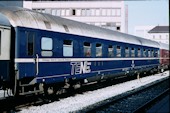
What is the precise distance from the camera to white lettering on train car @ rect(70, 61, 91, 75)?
13977mm

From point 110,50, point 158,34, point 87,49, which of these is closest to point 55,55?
point 87,49

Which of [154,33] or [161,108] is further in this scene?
[154,33]

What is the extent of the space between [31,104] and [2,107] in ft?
4.00

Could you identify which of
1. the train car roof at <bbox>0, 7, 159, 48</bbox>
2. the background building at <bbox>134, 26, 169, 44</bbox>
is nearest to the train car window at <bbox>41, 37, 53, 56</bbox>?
the train car roof at <bbox>0, 7, 159, 48</bbox>

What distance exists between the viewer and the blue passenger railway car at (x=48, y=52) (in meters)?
10.5

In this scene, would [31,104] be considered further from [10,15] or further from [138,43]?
[138,43]

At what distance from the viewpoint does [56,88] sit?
13.4 m

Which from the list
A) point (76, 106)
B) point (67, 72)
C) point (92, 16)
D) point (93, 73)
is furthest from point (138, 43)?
point (92, 16)

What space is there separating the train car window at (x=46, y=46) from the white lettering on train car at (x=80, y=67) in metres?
1.81

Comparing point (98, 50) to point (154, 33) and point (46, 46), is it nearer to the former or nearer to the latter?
point (46, 46)

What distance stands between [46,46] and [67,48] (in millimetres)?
1646

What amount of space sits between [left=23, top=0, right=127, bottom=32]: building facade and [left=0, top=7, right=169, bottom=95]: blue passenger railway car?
48.3 m

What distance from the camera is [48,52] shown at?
12.2 m

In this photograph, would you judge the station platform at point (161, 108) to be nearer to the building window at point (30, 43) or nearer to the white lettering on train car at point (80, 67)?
the white lettering on train car at point (80, 67)
